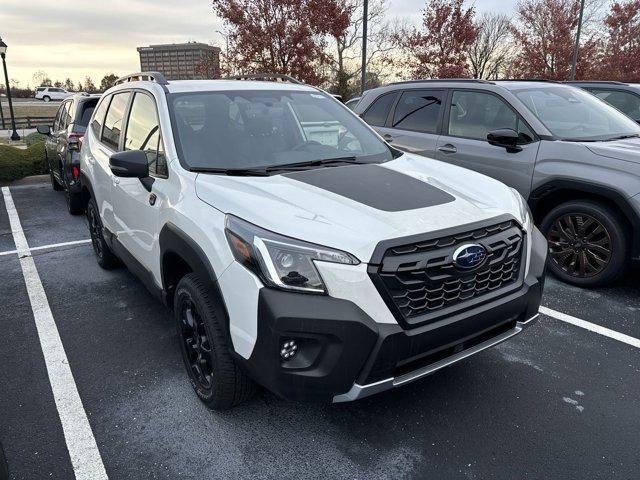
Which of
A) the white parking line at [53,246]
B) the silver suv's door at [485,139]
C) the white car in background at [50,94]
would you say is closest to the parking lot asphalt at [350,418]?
the silver suv's door at [485,139]

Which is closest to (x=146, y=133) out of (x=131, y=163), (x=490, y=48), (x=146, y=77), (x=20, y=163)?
(x=131, y=163)

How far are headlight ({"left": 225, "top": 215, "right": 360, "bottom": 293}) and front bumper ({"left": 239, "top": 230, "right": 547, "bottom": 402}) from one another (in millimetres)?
52

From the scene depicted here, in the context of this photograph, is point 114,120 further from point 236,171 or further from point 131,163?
point 236,171

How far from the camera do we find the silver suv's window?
4.97 meters

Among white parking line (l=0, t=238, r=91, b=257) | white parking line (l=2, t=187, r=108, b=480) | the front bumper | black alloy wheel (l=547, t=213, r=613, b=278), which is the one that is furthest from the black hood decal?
white parking line (l=0, t=238, r=91, b=257)

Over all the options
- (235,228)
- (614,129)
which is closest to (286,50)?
(614,129)

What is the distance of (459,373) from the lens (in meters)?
3.16

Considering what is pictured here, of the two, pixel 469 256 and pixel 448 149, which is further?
pixel 448 149

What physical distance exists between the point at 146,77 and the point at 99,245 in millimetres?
1984

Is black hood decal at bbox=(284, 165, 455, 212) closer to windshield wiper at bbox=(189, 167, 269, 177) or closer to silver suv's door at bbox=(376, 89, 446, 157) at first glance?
windshield wiper at bbox=(189, 167, 269, 177)

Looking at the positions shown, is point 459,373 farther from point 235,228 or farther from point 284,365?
point 235,228

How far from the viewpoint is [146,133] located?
3451 millimetres

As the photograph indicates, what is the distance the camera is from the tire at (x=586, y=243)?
4.20 meters

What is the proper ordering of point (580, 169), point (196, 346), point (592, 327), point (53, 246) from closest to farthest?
point (196, 346) < point (592, 327) < point (580, 169) < point (53, 246)
